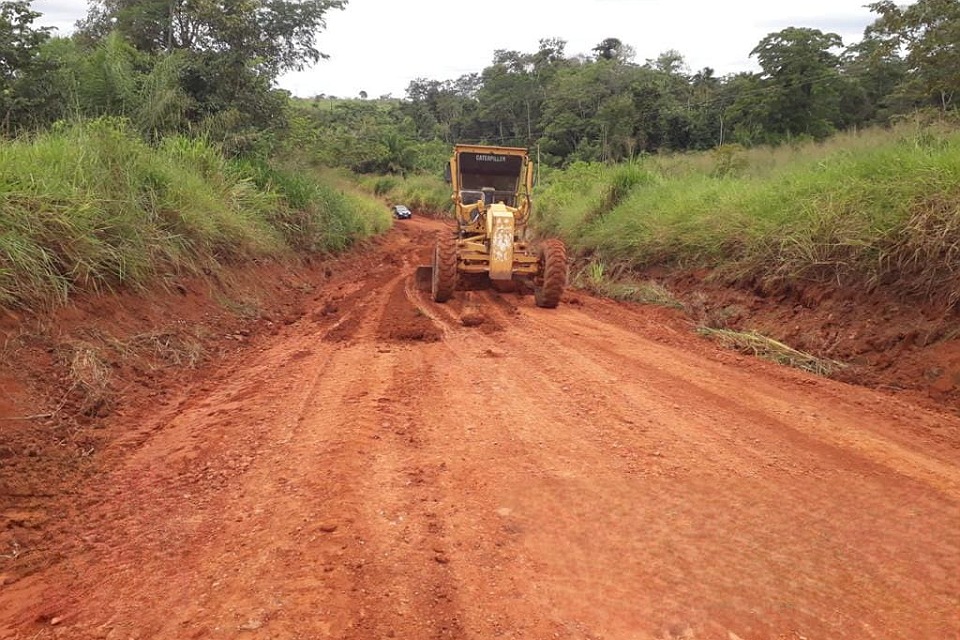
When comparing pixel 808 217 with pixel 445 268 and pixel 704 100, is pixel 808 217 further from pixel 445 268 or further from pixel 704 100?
pixel 704 100

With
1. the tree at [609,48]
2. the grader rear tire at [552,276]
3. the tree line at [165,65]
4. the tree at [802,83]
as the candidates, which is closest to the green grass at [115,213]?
A: the tree line at [165,65]

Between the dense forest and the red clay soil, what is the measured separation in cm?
665

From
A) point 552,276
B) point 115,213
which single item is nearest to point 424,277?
point 552,276

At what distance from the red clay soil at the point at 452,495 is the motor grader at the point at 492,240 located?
3058 millimetres

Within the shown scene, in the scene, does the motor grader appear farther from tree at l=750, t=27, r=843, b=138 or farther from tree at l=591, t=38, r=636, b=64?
tree at l=591, t=38, r=636, b=64

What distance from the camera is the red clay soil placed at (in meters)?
2.48

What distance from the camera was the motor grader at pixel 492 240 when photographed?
9.41 metres

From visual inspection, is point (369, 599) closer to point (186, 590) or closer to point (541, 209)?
point (186, 590)

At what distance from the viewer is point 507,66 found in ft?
207

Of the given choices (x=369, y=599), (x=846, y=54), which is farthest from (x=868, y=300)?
(x=846, y=54)

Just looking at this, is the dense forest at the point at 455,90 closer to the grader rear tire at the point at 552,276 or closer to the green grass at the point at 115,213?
the green grass at the point at 115,213

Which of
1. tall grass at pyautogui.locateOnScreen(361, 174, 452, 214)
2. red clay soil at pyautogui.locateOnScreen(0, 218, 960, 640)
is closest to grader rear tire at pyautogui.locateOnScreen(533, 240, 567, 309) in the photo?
red clay soil at pyautogui.locateOnScreen(0, 218, 960, 640)

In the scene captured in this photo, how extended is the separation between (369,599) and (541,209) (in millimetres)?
17789

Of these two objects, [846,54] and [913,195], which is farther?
[846,54]
